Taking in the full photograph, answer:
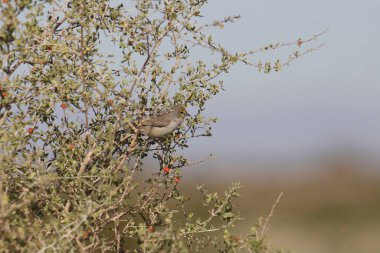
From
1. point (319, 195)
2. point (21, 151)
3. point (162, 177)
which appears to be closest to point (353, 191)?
point (319, 195)

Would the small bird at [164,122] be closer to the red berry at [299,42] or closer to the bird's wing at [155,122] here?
the bird's wing at [155,122]

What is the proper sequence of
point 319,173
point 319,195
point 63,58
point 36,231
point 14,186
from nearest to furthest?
point 36,231 < point 14,186 < point 63,58 < point 319,195 < point 319,173

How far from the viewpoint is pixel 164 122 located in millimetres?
8461

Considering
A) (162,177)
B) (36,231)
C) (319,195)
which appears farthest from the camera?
(319,195)

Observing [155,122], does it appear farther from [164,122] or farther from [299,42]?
[299,42]

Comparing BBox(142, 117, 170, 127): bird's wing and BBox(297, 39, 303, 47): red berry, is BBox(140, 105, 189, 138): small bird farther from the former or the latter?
BBox(297, 39, 303, 47): red berry

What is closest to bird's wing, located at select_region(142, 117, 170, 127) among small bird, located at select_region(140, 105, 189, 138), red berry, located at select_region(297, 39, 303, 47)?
small bird, located at select_region(140, 105, 189, 138)

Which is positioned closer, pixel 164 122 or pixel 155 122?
pixel 155 122

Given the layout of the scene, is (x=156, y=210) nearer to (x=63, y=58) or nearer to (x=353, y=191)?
(x=63, y=58)

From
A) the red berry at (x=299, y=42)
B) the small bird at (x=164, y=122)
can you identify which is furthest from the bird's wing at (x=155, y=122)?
the red berry at (x=299, y=42)

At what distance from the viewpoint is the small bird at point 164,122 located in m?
8.22

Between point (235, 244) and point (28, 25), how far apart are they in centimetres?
314

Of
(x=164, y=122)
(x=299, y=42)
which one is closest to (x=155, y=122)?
(x=164, y=122)

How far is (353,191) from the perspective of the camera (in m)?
27.1
